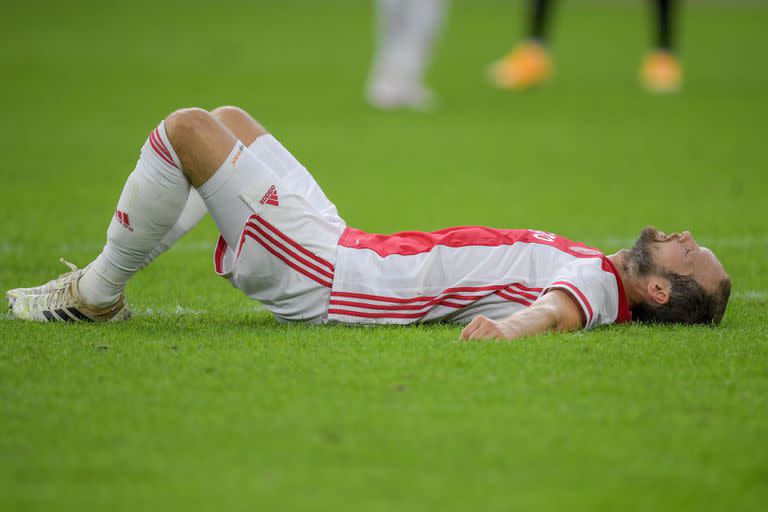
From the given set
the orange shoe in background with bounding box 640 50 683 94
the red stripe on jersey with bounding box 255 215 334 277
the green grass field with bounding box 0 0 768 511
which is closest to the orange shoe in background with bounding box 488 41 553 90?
the orange shoe in background with bounding box 640 50 683 94

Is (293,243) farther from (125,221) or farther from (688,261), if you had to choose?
(688,261)

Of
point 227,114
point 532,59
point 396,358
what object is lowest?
point 396,358

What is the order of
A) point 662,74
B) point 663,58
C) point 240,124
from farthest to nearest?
point 663,58 → point 662,74 → point 240,124

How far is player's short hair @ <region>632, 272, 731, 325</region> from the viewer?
4.83 m

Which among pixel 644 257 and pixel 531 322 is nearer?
pixel 531 322

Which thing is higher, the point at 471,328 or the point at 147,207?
the point at 147,207

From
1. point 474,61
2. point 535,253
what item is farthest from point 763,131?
point 535,253

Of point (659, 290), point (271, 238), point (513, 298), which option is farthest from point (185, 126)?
point (659, 290)

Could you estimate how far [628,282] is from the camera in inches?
192

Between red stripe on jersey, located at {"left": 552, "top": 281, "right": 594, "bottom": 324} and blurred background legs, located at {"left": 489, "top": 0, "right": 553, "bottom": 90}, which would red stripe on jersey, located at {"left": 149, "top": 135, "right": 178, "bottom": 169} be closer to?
red stripe on jersey, located at {"left": 552, "top": 281, "right": 594, "bottom": 324}

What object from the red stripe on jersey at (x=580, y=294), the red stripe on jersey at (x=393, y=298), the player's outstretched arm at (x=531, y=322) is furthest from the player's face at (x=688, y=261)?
the red stripe on jersey at (x=393, y=298)

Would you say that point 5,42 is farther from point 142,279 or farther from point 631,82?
point 142,279

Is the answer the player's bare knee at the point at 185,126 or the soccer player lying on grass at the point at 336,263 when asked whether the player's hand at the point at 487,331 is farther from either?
the player's bare knee at the point at 185,126

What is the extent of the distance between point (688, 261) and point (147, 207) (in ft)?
7.08
